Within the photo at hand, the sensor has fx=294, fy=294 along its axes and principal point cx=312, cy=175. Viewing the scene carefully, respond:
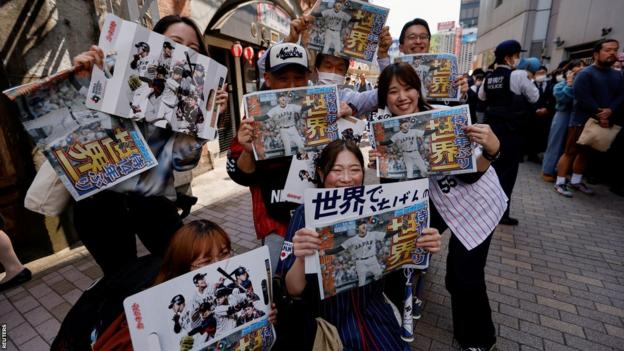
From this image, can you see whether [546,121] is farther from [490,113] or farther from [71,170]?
[71,170]

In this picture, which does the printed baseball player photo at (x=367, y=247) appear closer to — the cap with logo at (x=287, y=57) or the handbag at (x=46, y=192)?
the cap with logo at (x=287, y=57)

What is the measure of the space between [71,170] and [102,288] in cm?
62

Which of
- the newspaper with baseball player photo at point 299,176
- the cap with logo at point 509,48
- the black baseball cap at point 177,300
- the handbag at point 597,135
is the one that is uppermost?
the cap with logo at point 509,48

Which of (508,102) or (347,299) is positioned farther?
(508,102)

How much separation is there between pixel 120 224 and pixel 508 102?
467 cm

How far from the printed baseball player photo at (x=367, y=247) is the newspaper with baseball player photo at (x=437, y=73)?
4.16ft

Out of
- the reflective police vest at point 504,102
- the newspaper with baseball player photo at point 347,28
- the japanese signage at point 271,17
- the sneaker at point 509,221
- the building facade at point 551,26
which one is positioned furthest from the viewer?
the japanese signage at point 271,17

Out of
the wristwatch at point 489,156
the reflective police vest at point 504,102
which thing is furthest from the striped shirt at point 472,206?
the reflective police vest at point 504,102

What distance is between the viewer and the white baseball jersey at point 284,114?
5.84ft

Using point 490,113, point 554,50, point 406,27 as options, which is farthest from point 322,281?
point 554,50

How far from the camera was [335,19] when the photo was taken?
7.02 ft

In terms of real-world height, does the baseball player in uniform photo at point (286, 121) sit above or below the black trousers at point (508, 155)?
above

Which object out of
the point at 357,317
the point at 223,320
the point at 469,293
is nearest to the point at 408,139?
the point at 357,317

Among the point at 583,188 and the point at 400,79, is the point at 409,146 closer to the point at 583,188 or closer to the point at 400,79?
the point at 400,79
